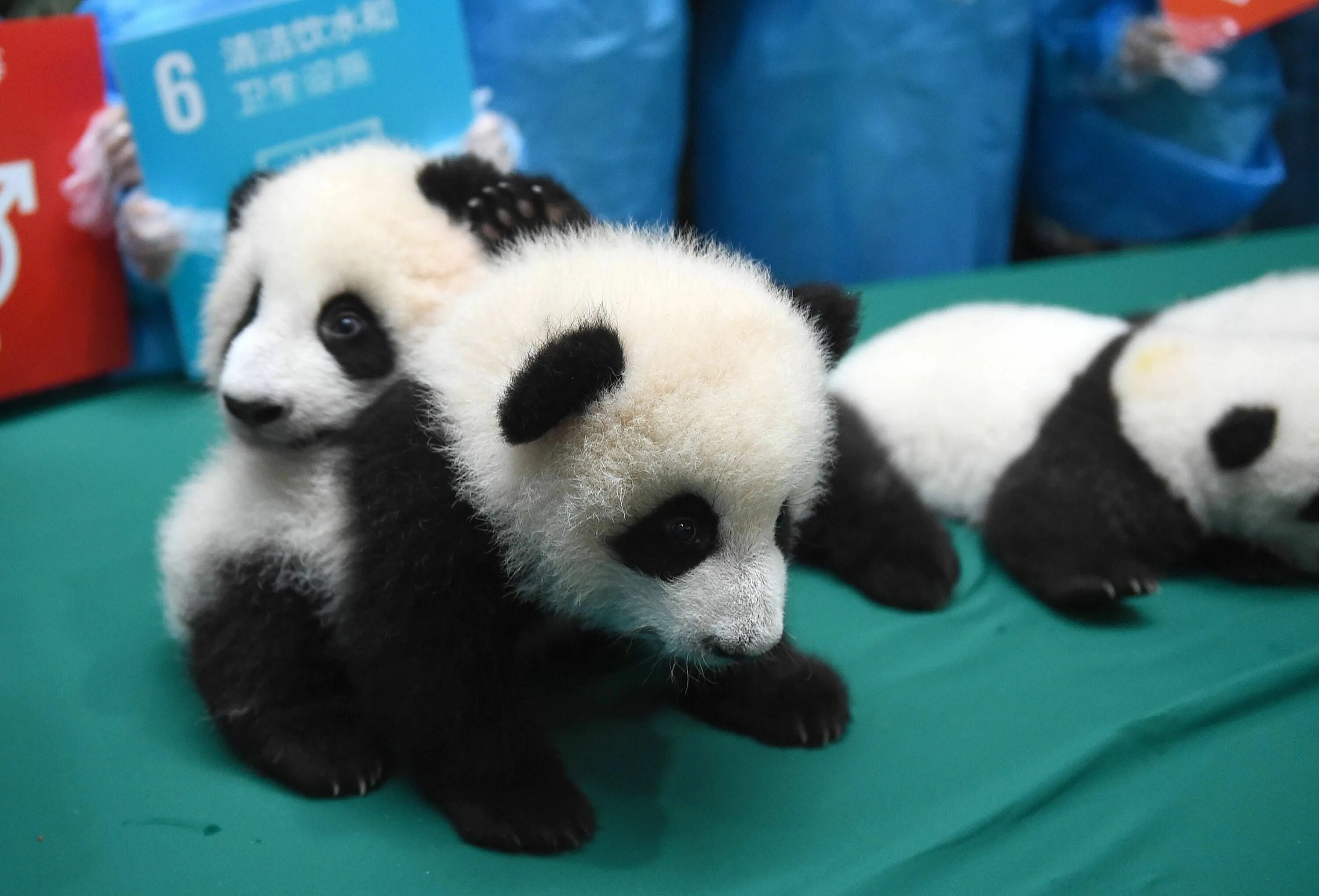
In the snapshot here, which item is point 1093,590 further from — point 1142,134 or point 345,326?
point 1142,134

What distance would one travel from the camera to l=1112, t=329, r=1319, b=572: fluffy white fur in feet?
4.78

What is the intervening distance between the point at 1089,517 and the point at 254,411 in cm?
110

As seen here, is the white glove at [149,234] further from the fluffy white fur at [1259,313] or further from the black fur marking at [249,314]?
the fluffy white fur at [1259,313]

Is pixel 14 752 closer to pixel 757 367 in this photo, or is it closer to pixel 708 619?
pixel 708 619

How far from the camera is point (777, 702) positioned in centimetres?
121

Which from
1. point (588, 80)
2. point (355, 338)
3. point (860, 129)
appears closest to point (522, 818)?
point (355, 338)

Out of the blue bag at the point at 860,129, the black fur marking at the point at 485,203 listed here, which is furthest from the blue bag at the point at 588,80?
the black fur marking at the point at 485,203

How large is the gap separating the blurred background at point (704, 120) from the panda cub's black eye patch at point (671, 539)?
928 millimetres

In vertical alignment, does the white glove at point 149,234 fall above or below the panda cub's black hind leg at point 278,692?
above

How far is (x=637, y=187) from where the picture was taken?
258cm

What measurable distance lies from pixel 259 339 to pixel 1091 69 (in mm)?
2375

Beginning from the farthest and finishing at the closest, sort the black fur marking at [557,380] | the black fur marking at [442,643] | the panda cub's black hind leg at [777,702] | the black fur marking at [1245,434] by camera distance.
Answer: the black fur marking at [1245,434]
the panda cub's black hind leg at [777,702]
the black fur marking at [442,643]
the black fur marking at [557,380]

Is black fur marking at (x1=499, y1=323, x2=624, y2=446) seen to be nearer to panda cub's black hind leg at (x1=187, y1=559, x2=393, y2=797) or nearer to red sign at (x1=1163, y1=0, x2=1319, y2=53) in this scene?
panda cub's black hind leg at (x1=187, y1=559, x2=393, y2=797)

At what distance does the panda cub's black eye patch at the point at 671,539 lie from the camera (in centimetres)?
91
